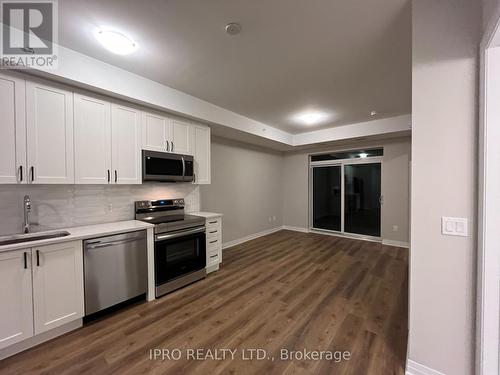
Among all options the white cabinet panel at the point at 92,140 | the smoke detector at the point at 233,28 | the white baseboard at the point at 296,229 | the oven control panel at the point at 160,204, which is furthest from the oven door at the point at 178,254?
the white baseboard at the point at 296,229

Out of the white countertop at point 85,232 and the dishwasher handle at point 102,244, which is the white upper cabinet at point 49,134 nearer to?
the white countertop at point 85,232

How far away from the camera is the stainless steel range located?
2.79 meters

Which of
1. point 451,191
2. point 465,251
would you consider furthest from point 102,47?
point 465,251

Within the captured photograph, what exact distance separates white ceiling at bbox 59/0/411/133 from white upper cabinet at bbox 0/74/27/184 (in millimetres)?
659

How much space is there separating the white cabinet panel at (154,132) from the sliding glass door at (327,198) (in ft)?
15.4

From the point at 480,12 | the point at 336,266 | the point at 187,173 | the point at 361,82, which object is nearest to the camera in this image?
the point at 480,12

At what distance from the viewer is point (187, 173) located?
344 cm

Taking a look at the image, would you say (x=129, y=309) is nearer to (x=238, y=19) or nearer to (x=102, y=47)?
(x=102, y=47)

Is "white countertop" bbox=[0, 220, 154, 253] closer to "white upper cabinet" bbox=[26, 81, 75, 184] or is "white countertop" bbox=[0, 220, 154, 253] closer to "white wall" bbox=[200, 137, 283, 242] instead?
"white upper cabinet" bbox=[26, 81, 75, 184]

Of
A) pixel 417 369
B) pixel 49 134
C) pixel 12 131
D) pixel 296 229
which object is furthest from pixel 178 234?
pixel 296 229

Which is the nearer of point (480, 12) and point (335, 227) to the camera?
point (480, 12)

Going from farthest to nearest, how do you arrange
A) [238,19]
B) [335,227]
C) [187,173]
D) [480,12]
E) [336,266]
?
[335,227] → [336,266] → [187,173] → [238,19] → [480,12]

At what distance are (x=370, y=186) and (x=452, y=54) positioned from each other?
453 cm

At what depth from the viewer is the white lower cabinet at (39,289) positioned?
1781 millimetres
